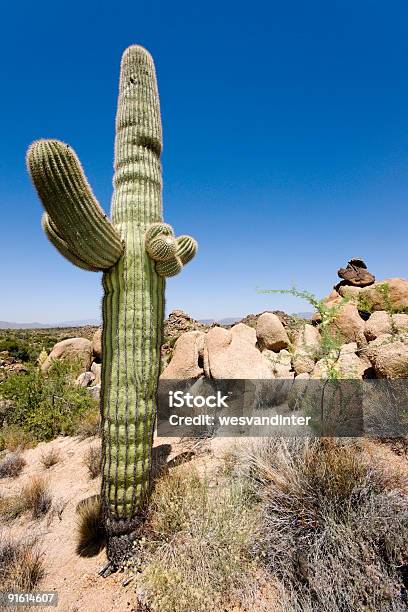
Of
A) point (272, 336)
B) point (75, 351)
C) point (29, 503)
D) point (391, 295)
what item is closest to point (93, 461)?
point (29, 503)

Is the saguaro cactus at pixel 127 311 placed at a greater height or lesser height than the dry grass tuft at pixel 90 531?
greater

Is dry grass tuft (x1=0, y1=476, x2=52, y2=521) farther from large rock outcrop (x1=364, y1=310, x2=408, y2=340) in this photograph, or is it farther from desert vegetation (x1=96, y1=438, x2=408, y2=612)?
large rock outcrop (x1=364, y1=310, x2=408, y2=340)

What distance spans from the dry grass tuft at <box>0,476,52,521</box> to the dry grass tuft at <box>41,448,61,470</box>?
110 centimetres

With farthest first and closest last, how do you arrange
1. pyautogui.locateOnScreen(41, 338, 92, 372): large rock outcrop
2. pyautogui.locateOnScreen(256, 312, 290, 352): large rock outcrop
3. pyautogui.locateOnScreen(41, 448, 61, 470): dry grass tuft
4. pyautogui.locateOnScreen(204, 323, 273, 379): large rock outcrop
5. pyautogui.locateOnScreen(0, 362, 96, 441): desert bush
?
1. pyautogui.locateOnScreen(41, 338, 92, 372): large rock outcrop
2. pyautogui.locateOnScreen(256, 312, 290, 352): large rock outcrop
3. pyautogui.locateOnScreen(0, 362, 96, 441): desert bush
4. pyautogui.locateOnScreen(204, 323, 273, 379): large rock outcrop
5. pyautogui.locateOnScreen(41, 448, 61, 470): dry grass tuft

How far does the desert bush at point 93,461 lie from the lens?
536 centimetres

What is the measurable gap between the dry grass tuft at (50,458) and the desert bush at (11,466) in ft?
1.24

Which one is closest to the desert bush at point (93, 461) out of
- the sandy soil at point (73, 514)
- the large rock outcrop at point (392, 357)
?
the sandy soil at point (73, 514)

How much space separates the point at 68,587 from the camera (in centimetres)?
334

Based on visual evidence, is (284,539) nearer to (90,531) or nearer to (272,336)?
(90,531)

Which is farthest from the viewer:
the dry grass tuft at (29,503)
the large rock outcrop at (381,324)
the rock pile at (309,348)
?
the large rock outcrop at (381,324)

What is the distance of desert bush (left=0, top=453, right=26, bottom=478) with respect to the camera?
595cm

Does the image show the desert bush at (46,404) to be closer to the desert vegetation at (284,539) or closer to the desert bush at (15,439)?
the desert bush at (15,439)

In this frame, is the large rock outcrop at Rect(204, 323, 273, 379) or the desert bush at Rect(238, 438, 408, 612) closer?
the desert bush at Rect(238, 438, 408, 612)

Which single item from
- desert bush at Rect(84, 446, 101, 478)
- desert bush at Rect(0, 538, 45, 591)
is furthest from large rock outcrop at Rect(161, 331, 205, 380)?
desert bush at Rect(0, 538, 45, 591)
